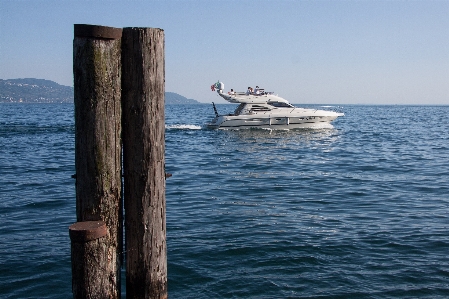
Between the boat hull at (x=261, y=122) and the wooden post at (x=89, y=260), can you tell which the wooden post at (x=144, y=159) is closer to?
the wooden post at (x=89, y=260)

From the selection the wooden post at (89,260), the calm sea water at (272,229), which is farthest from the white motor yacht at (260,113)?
the wooden post at (89,260)

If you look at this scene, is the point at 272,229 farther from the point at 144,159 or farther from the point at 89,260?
the point at 89,260

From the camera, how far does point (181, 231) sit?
9.43 m

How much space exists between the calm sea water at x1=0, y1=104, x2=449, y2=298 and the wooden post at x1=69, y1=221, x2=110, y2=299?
2.48 metres

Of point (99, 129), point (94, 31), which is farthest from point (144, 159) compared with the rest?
point (94, 31)

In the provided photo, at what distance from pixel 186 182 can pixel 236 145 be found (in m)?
12.4

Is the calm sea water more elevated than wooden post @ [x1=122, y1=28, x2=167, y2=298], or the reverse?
wooden post @ [x1=122, y1=28, x2=167, y2=298]

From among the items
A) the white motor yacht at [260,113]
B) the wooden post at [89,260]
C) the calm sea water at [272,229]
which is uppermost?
the white motor yacht at [260,113]

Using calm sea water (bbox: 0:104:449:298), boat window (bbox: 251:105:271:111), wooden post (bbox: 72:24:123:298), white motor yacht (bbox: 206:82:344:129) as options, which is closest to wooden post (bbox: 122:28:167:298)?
wooden post (bbox: 72:24:123:298)

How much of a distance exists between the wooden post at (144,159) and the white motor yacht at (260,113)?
30126 millimetres

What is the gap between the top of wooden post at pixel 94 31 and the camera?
419 cm

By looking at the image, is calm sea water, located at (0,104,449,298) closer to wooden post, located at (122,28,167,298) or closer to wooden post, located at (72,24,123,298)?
wooden post, located at (122,28,167,298)

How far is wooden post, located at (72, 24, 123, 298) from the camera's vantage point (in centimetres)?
423

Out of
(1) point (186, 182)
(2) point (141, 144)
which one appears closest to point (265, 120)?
(1) point (186, 182)
